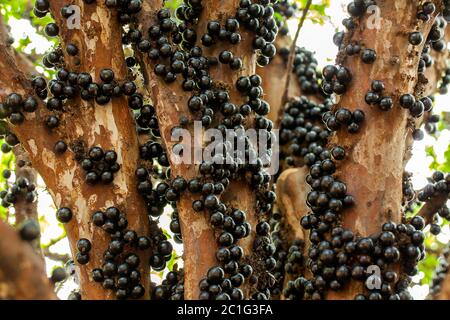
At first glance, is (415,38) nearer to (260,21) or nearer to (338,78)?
(338,78)

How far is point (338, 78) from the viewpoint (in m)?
4.22

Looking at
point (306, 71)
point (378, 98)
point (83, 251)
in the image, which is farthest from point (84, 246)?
point (306, 71)

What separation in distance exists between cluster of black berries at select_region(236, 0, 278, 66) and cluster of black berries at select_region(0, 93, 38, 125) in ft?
5.23

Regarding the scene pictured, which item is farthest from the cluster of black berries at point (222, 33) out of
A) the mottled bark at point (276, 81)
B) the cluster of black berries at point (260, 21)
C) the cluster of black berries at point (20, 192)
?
the mottled bark at point (276, 81)

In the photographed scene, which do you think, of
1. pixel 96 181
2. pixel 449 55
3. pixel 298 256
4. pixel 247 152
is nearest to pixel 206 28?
pixel 247 152

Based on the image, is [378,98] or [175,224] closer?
[378,98]

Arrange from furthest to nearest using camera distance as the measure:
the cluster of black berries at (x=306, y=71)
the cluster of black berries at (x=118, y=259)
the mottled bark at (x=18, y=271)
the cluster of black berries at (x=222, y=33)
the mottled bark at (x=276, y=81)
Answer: the cluster of black berries at (x=306, y=71), the mottled bark at (x=276, y=81), the cluster of black berries at (x=222, y=33), the cluster of black berries at (x=118, y=259), the mottled bark at (x=18, y=271)

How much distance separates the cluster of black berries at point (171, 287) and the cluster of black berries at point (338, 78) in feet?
5.43

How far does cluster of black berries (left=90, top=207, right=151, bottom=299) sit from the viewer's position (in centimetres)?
385

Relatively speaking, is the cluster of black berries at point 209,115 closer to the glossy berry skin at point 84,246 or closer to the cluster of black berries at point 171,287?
the cluster of black berries at point 171,287

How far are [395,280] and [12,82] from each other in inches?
110

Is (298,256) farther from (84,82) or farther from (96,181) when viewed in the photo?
(84,82)

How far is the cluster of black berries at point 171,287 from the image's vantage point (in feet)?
13.1

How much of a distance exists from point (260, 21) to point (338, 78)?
776 mm
